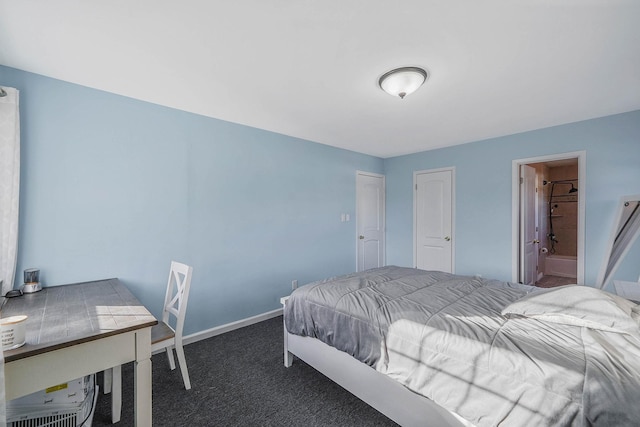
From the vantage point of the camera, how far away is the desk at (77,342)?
1.09 meters

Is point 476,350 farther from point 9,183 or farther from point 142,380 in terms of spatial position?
point 9,183

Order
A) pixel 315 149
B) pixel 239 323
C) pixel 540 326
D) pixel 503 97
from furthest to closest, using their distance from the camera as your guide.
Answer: pixel 315 149, pixel 239 323, pixel 503 97, pixel 540 326

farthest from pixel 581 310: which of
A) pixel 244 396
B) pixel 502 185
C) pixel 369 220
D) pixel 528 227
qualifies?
pixel 369 220

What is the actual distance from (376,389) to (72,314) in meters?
1.84

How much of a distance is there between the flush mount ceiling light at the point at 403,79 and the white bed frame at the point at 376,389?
6.52 ft

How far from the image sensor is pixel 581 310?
1410 millimetres

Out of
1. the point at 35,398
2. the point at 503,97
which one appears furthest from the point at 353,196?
the point at 35,398

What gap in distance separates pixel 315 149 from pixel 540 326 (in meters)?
3.16

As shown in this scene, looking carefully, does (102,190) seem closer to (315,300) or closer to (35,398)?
(35,398)

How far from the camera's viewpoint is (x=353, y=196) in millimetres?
4398

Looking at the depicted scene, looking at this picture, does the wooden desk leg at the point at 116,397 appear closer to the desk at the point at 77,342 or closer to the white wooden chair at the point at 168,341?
the white wooden chair at the point at 168,341

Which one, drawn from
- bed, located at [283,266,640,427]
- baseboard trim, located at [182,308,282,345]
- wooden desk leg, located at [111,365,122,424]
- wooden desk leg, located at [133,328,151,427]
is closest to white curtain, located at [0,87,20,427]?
wooden desk leg, located at [111,365,122,424]

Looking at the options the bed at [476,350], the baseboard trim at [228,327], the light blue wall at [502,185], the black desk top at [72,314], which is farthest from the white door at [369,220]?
the black desk top at [72,314]

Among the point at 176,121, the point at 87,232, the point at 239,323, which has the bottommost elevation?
the point at 239,323
